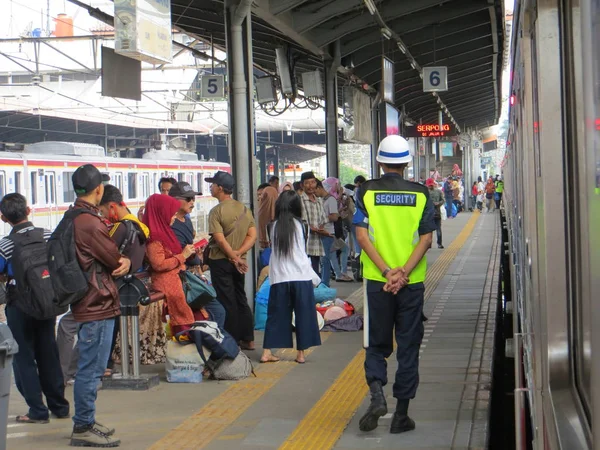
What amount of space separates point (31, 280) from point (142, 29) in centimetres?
340

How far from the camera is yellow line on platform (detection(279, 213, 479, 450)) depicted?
18.9 feet

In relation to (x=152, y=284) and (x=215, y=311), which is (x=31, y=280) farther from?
(x=215, y=311)

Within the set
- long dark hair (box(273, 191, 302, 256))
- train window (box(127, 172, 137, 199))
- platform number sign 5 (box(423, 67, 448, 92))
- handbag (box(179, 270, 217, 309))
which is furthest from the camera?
train window (box(127, 172, 137, 199))

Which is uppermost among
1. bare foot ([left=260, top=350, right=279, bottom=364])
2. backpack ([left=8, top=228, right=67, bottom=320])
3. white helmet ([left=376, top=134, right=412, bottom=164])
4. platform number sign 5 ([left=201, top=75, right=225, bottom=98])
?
platform number sign 5 ([left=201, top=75, right=225, bottom=98])

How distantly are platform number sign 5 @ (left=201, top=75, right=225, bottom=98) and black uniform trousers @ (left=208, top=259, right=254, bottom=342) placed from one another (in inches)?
329

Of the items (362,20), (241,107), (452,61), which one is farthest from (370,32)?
(241,107)

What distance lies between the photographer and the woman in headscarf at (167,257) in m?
7.59

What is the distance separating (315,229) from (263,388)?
5329 mm

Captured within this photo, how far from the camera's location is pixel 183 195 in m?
8.45

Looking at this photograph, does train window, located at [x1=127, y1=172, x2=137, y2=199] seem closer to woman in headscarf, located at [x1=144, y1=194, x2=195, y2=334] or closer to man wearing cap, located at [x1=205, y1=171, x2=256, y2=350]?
man wearing cap, located at [x1=205, y1=171, x2=256, y2=350]

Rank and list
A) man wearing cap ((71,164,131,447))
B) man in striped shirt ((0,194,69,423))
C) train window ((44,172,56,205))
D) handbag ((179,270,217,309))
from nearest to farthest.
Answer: man wearing cap ((71,164,131,447))
man in striped shirt ((0,194,69,423))
handbag ((179,270,217,309))
train window ((44,172,56,205))

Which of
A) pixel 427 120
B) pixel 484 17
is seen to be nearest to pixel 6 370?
pixel 484 17

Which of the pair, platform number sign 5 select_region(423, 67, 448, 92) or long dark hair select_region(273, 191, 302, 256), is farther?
platform number sign 5 select_region(423, 67, 448, 92)

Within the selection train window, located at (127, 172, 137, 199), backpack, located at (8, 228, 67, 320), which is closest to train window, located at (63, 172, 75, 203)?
train window, located at (127, 172, 137, 199)
